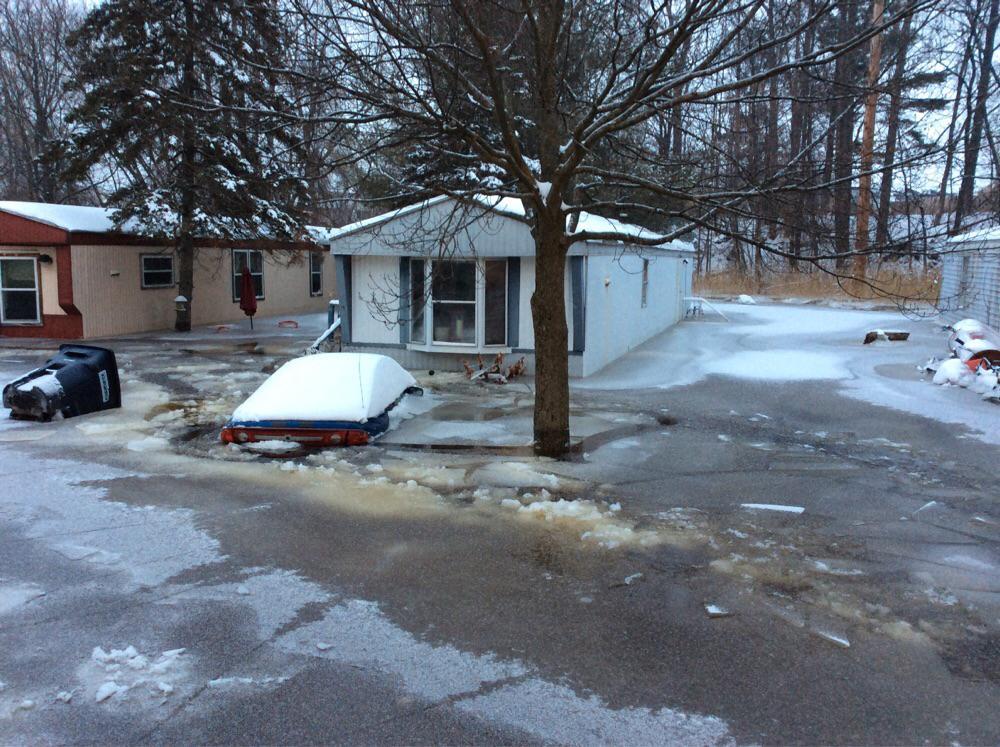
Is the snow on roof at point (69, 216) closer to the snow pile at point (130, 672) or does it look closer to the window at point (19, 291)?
the window at point (19, 291)

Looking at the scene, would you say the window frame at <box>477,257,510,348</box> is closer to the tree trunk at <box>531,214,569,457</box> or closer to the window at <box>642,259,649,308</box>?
Result: the tree trunk at <box>531,214,569,457</box>

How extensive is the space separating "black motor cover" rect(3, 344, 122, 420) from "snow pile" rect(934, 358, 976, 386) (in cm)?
1300

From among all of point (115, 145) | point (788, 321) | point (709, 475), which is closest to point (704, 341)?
point (788, 321)

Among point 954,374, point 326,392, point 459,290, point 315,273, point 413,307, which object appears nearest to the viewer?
point 326,392

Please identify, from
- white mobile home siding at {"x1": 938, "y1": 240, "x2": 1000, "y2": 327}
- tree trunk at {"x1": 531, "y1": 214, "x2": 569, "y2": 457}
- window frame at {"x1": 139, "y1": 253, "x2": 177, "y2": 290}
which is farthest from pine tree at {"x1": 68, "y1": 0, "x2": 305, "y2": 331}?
white mobile home siding at {"x1": 938, "y1": 240, "x2": 1000, "y2": 327}

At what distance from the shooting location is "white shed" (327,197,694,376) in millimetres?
13688

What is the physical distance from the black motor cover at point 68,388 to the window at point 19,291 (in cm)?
946

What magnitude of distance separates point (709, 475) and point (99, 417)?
805 centimetres

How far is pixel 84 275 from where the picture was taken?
19.3 metres

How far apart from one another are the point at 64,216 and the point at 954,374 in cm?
1954

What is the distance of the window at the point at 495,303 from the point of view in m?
14.1

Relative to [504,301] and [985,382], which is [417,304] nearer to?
[504,301]

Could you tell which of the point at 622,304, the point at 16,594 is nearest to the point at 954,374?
the point at 622,304

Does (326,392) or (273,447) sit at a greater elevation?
(326,392)
